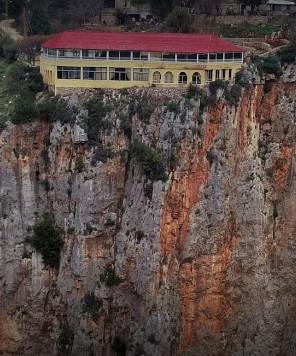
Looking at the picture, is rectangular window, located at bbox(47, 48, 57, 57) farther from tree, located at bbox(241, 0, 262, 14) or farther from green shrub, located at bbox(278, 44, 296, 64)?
tree, located at bbox(241, 0, 262, 14)

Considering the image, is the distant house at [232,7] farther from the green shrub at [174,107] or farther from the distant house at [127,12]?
the green shrub at [174,107]

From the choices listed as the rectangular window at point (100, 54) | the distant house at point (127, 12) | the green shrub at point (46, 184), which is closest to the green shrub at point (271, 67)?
the rectangular window at point (100, 54)

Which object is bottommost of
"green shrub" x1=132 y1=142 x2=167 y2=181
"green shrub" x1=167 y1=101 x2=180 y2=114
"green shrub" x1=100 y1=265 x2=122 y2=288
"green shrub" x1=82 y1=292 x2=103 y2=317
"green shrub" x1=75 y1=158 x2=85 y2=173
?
"green shrub" x1=82 y1=292 x2=103 y2=317

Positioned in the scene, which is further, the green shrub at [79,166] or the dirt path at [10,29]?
the dirt path at [10,29]

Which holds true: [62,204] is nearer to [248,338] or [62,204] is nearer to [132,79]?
[132,79]

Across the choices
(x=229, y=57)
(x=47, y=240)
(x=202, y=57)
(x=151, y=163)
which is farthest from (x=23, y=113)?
(x=229, y=57)

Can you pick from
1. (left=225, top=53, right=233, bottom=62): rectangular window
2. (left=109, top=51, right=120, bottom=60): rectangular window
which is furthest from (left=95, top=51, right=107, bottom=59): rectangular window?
(left=225, top=53, right=233, bottom=62): rectangular window

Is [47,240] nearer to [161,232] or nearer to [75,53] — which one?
[161,232]

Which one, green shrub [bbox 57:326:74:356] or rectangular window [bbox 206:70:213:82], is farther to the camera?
green shrub [bbox 57:326:74:356]
